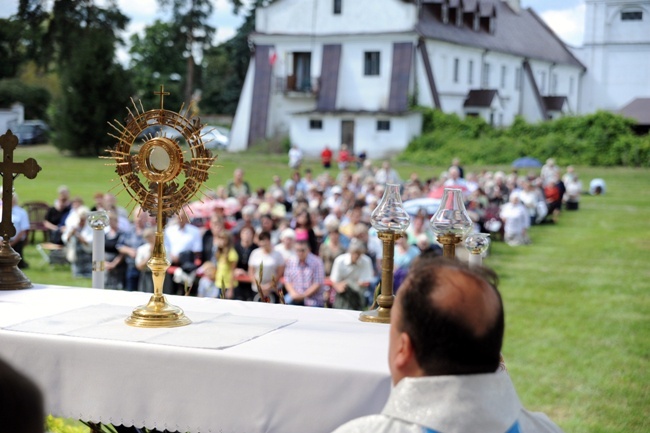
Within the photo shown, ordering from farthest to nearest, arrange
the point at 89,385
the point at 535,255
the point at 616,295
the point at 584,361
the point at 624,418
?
the point at 535,255 < the point at 616,295 < the point at 584,361 < the point at 624,418 < the point at 89,385

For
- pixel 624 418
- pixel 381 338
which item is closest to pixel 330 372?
pixel 381 338

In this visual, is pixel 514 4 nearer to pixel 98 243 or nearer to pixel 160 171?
pixel 98 243

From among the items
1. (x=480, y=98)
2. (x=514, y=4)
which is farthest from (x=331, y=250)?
(x=514, y=4)

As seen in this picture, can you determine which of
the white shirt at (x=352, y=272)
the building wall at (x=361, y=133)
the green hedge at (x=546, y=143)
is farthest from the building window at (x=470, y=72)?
the white shirt at (x=352, y=272)

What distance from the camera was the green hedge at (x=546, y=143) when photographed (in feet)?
135

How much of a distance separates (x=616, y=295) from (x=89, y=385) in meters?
11.9

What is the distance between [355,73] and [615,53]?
1676 cm

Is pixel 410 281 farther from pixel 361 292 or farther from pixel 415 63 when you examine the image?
pixel 415 63

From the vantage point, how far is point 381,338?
138 inches

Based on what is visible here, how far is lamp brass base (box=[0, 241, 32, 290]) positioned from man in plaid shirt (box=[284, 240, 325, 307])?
604cm

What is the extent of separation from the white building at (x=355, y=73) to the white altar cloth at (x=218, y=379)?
4047 cm

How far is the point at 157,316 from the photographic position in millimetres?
3639

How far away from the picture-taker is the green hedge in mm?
41156

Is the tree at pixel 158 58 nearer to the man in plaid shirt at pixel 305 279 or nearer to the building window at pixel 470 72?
the building window at pixel 470 72
